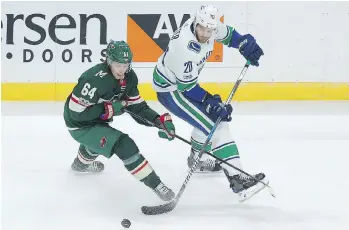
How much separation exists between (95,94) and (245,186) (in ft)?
2.64

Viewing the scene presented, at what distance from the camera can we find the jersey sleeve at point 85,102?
2990mm

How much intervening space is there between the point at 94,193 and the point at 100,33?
2.26m

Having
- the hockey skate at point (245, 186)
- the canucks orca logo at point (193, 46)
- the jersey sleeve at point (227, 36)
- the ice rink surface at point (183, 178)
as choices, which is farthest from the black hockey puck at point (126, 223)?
the jersey sleeve at point (227, 36)

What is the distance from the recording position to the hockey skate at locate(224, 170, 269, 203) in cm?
301

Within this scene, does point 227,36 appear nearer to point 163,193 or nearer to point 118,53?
point 118,53

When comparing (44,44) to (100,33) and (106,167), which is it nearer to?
(100,33)

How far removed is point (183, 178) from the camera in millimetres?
→ 3564

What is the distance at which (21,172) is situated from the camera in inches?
141

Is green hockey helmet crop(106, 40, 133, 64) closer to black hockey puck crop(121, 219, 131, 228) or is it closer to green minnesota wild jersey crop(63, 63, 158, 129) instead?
green minnesota wild jersey crop(63, 63, 158, 129)

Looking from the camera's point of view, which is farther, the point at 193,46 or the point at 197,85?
the point at 197,85

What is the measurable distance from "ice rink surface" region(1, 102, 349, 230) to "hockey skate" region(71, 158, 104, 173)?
0.04m

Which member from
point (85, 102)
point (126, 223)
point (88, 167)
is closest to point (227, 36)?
point (85, 102)

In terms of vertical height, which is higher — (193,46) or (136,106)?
(193,46)

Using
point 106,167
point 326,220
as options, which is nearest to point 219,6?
point 106,167
